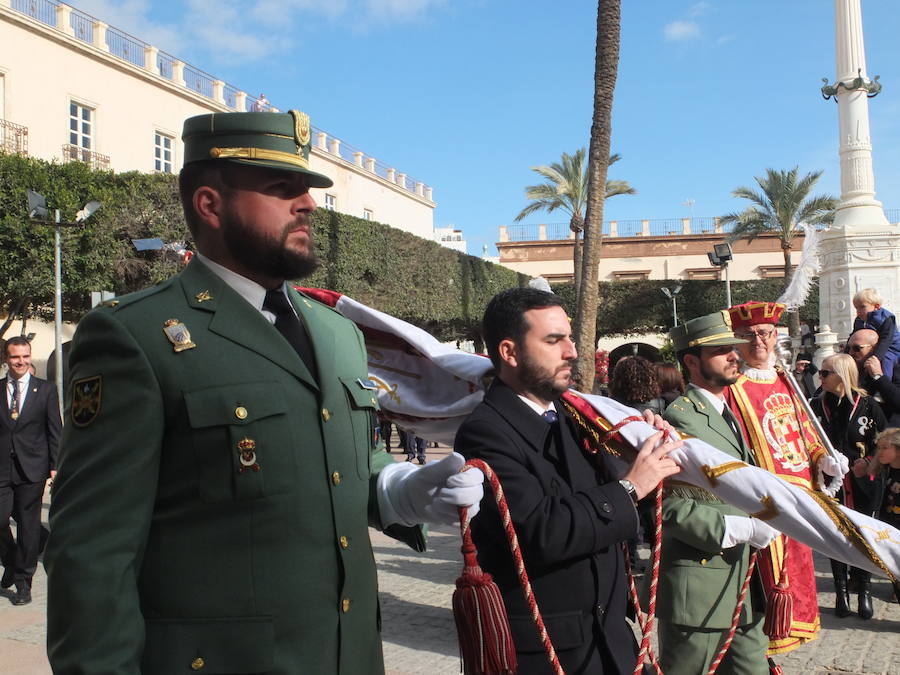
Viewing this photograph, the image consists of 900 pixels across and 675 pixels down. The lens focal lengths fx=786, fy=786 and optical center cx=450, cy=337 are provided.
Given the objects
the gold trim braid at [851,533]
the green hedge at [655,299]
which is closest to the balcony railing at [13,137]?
the gold trim braid at [851,533]

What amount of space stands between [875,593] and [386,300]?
75.3 feet

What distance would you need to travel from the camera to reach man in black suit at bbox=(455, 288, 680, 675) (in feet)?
7.96

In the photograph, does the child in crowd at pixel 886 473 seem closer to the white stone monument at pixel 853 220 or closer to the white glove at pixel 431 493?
the white glove at pixel 431 493

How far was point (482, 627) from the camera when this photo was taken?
2135 mm

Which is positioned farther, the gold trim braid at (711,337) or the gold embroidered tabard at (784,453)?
the gold trim braid at (711,337)

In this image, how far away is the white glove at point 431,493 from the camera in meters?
1.89

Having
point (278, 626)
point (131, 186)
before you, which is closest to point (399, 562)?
point (278, 626)

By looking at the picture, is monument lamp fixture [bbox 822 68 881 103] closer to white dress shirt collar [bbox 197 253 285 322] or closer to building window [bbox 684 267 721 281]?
white dress shirt collar [bbox 197 253 285 322]

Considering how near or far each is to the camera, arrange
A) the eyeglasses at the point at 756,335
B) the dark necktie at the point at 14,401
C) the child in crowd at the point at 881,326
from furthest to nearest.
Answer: the child in crowd at the point at 881,326
the dark necktie at the point at 14,401
the eyeglasses at the point at 756,335

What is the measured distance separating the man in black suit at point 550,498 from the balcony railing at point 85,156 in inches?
932

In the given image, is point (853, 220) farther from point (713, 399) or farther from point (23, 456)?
point (23, 456)

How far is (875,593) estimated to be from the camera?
21.8ft

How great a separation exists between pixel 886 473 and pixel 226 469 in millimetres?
5824

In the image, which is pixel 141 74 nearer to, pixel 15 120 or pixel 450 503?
pixel 15 120
